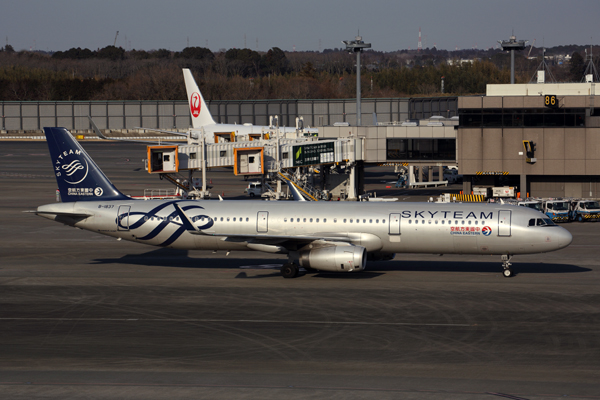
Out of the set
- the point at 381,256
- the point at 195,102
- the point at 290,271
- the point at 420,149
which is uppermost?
the point at 195,102

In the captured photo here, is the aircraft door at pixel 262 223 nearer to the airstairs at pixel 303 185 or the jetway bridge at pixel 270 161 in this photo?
the jetway bridge at pixel 270 161

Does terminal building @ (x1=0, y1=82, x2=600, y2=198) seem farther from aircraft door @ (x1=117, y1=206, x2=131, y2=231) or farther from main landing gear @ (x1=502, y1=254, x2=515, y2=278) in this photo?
main landing gear @ (x1=502, y1=254, x2=515, y2=278)

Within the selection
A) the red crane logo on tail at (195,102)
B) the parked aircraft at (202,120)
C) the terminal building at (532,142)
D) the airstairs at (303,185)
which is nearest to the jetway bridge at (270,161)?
the airstairs at (303,185)

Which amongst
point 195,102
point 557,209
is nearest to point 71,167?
point 557,209

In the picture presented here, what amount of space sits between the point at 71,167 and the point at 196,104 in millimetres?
59783

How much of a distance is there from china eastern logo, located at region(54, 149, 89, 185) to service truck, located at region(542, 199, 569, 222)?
42565 millimetres

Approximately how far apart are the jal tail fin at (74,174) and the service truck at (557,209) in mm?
40453

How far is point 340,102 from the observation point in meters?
171

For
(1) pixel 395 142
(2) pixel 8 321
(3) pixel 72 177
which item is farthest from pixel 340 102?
(2) pixel 8 321

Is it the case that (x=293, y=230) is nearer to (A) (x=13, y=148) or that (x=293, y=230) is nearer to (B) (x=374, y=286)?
(B) (x=374, y=286)

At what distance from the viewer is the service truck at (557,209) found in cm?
6412

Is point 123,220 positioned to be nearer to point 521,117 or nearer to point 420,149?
point 521,117

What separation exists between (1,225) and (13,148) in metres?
96.8

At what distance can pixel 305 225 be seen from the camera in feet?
132
